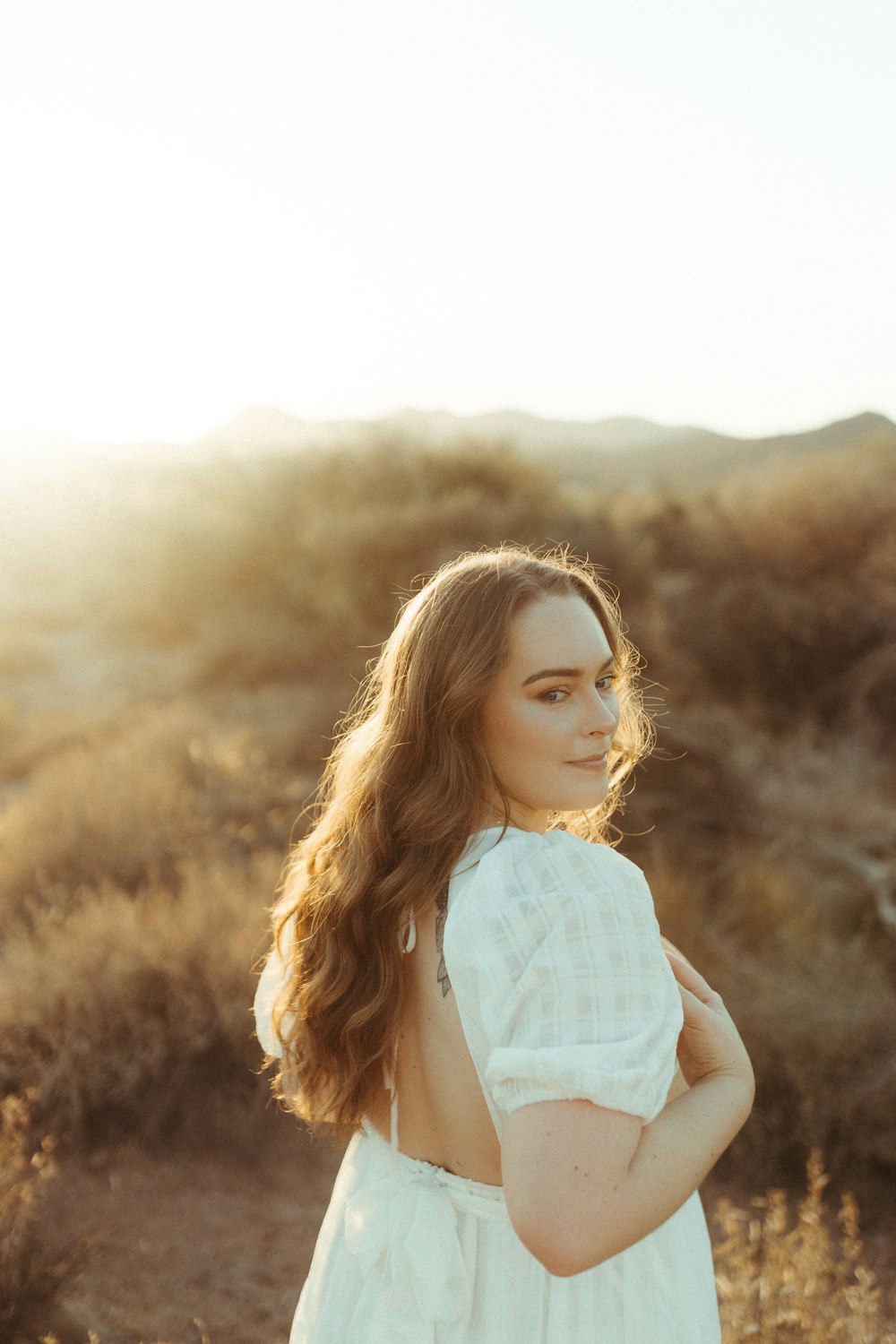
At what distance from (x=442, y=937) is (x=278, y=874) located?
4.18 meters

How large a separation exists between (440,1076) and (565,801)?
14.5 inches

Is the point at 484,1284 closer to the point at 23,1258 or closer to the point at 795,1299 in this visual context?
the point at 795,1299

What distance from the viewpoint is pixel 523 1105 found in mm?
994

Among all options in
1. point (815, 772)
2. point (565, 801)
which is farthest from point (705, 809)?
point (565, 801)

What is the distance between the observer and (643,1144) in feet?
3.35

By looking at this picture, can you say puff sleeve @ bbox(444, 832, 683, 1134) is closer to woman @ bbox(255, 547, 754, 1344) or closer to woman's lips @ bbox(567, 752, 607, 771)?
woman @ bbox(255, 547, 754, 1344)

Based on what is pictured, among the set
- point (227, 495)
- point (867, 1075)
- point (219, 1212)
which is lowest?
point (219, 1212)

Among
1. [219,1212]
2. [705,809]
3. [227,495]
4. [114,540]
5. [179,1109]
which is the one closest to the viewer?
[219,1212]

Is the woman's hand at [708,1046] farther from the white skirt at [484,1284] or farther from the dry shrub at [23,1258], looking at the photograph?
the dry shrub at [23,1258]

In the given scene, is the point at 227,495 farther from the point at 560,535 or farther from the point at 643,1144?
the point at 643,1144

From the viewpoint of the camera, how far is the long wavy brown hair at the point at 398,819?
1.28 metres

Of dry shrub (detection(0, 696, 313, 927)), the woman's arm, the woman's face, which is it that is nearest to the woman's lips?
the woman's face

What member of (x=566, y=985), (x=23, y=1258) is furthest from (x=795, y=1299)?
(x=23, y=1258)

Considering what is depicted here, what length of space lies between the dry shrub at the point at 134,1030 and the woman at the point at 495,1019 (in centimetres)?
282
